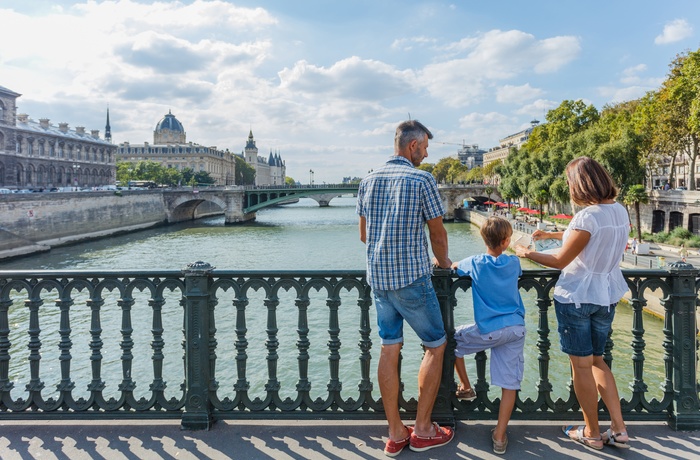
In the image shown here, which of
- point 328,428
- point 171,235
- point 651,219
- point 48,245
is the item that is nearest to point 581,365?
point 328,428

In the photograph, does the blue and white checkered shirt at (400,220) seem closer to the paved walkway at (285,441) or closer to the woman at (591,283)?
the woman at (591,283)

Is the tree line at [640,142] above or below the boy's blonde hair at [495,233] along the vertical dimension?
above

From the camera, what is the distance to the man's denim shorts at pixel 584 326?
326 centimetres

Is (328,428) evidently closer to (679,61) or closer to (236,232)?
(679,61)

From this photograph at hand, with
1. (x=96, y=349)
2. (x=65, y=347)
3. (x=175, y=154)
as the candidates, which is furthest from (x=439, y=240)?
(x=175, y=154)

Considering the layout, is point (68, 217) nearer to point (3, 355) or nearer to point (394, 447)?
point (3, 355)

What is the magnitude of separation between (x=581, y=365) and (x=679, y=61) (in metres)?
34.4

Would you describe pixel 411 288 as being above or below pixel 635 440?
above

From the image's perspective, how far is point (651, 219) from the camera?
105 ft

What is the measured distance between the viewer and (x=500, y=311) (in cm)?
330

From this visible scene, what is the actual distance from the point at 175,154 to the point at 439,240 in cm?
12533

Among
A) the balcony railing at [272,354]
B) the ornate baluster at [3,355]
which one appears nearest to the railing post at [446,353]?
the balcony railing at [272,354]

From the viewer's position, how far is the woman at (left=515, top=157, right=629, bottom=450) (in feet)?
10.5

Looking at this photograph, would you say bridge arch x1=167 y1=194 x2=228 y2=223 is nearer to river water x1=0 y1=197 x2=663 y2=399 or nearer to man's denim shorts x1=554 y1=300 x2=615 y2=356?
river water x1=0 y1=197 x2=663 y2=399
